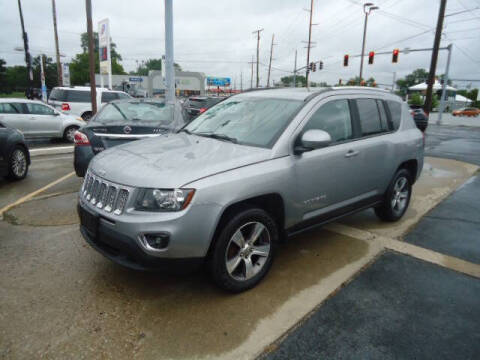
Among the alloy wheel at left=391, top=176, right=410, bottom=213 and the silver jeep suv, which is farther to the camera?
the alloy wheel at left=391, top=176, right=410, bottom=213

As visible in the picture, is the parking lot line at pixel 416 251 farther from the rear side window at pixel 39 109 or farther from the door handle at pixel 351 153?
the rear side window at pixel 39 109

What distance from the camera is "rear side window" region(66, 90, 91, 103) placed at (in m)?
15.6

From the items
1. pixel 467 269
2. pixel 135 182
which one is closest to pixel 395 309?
pixel 467 269

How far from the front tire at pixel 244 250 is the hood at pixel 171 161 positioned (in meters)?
0.46

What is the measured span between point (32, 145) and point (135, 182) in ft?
37.4

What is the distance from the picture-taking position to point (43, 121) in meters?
11.7

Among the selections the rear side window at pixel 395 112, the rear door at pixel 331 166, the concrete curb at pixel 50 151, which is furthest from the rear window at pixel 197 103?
the rear door at pixel 331 166

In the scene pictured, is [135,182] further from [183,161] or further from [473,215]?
[473,215]

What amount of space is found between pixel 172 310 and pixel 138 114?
4.38m

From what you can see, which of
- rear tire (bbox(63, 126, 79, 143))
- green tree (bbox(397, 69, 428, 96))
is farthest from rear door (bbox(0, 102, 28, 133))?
green tree (bbox(397, 69, 428, 96))

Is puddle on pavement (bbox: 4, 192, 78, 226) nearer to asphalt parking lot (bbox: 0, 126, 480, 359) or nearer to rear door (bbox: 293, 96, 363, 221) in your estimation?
asphalt parking lot (bbox: 0, 126, 480, 359)

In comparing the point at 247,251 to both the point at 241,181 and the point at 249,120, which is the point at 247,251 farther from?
the point at 249,120

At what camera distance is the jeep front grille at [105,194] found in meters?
2.66

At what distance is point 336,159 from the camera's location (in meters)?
3.56
